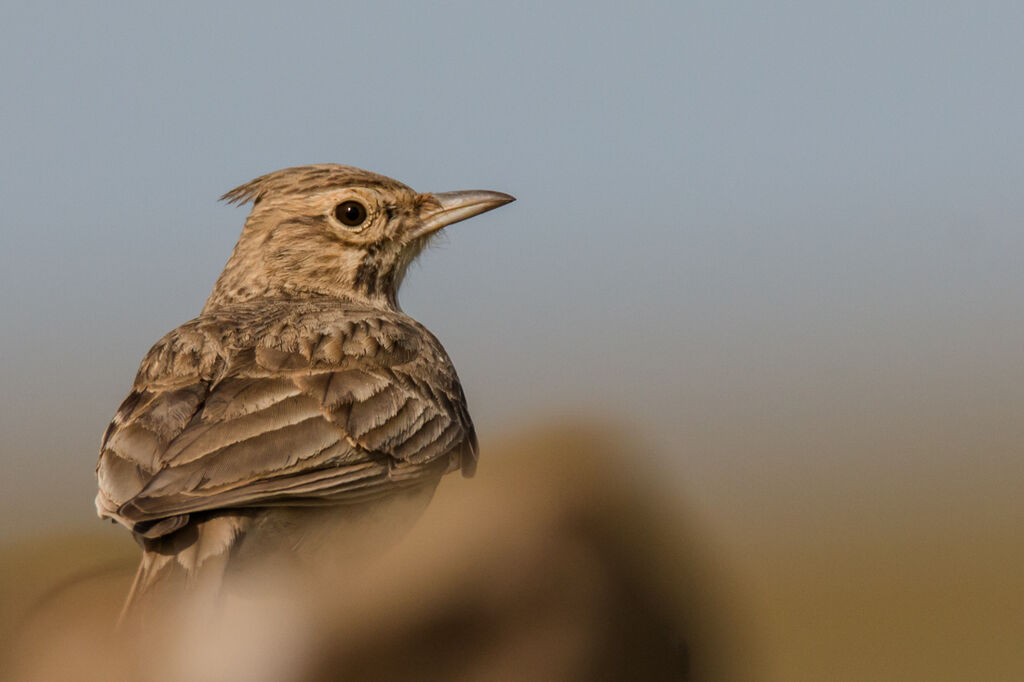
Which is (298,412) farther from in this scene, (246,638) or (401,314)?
(401,314)

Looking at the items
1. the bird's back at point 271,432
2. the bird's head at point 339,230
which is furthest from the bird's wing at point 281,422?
the bird's head at point 339,230

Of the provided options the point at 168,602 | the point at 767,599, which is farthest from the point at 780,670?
the point at 168,602

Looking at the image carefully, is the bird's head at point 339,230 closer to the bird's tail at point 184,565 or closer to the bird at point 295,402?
the bird at point 295,402

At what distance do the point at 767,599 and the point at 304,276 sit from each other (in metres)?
17.2

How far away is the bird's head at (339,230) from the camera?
6965 millimetres

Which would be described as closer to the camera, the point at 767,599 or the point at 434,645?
the point at 434,645

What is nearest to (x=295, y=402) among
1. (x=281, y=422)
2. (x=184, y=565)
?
(x=281, y=422)

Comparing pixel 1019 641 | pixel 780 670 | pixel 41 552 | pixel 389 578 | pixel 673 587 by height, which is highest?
pixel 389 578

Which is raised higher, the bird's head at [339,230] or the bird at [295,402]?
the bird's head at [339,230]

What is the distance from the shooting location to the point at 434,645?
516 cm

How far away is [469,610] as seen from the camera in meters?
5.23

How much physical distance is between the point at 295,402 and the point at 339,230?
203 cm

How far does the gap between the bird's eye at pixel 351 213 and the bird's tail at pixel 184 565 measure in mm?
2615

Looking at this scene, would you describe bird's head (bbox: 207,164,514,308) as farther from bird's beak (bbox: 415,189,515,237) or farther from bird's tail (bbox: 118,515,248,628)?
bird's tail (bbox: 118,515,248,628)
